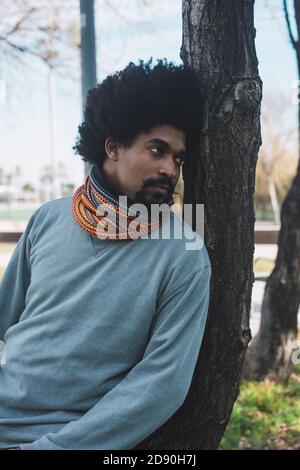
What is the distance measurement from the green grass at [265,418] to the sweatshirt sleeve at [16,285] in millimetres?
2053

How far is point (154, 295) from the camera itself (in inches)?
66.7

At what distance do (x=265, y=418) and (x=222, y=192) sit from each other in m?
2.50

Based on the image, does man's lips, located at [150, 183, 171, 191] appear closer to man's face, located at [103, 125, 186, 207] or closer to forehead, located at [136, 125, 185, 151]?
man's face, located at [103, 125, 186, 207]

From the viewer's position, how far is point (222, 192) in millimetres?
2000

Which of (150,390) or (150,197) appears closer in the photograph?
(150,390)

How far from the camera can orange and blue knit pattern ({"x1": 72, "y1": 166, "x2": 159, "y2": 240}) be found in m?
1.79

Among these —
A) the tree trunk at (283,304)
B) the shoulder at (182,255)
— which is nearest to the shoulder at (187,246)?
the shoulder at (182,255)

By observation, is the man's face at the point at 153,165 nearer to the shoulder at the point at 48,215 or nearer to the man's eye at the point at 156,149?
the man's eye at the point at 156,149

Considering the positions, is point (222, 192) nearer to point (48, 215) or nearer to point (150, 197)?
point (150, 197)

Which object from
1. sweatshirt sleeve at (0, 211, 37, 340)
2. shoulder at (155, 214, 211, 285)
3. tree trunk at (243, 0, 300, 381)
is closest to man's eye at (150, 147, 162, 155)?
shoulder at (155, 214, 211, 285)

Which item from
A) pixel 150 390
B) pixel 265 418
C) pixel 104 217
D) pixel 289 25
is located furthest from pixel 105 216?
pixel 289 25

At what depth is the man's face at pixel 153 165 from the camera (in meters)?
1.78

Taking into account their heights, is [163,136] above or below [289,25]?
below

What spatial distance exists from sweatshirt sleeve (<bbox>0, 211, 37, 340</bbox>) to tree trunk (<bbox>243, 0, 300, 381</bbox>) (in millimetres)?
2962
